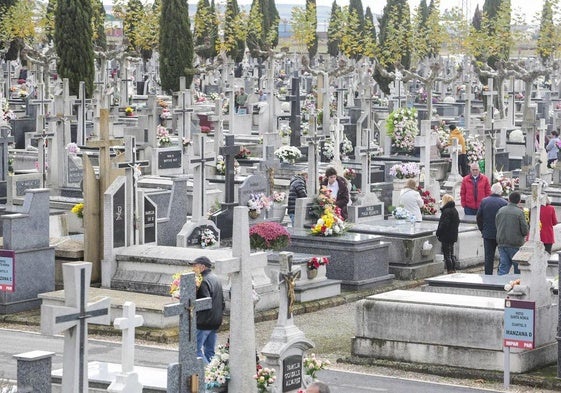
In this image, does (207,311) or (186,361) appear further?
(207,311)

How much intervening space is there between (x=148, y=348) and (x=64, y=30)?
27784mm

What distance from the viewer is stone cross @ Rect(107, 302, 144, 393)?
13.4 metres

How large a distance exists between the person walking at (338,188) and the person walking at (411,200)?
1083mm

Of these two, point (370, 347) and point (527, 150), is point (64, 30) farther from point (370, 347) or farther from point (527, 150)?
point (370, 347)

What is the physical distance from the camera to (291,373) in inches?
576

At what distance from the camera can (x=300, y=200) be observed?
24625mm

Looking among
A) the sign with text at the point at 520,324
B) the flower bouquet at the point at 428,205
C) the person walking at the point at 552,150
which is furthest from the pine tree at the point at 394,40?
the sign with text at the point at 520,324

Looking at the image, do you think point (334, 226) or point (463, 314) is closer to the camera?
point (463, 314)

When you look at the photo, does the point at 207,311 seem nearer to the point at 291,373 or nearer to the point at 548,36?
the point at 291,373

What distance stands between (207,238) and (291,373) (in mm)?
9114

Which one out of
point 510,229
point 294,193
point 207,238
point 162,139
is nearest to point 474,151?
point 162,139

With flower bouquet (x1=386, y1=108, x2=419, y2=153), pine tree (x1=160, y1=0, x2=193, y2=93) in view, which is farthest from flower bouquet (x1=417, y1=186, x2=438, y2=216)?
pine tree (x1=160, y1=0, x2=193, y2=93)

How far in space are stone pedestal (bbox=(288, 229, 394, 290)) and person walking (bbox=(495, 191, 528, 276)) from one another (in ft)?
7.98

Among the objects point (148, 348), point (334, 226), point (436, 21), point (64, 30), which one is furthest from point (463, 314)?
point (436, 21)
